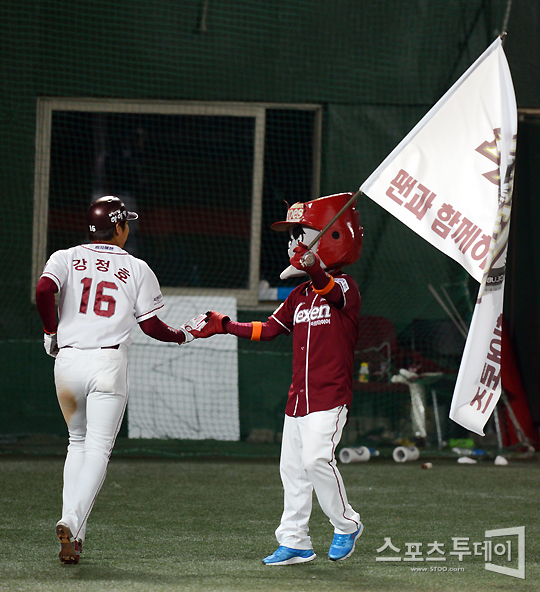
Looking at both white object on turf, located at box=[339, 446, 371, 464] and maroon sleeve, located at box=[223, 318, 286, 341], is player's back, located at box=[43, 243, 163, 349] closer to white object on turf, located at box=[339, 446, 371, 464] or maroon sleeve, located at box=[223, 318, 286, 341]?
maroon sleeve, located at box=[223, 318, 286, 341]

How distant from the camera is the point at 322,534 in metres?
4.47

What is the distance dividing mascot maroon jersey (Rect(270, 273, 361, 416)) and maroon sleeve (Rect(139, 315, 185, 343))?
0.53 m

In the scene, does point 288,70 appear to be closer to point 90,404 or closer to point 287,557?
point 90,404

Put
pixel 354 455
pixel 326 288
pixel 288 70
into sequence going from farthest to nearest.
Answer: pixel 288 70 < pixel 354 455 < pixel 326 288

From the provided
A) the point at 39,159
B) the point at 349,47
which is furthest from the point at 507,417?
the point at 39,159

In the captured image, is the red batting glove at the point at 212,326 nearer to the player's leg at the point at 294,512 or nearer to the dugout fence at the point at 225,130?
the player's leg at the point at 294,512

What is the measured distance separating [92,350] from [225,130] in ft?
18.2

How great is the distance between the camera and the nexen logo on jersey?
3.84 m

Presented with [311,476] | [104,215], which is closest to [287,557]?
[311,476]

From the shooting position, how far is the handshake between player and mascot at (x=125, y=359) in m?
3.66

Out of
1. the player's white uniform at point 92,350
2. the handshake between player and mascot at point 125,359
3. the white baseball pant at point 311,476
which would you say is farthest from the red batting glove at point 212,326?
Answer: the white baseball pant at point 311,476

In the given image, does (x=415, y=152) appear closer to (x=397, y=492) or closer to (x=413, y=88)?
(x=397, y=492)

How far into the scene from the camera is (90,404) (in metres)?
3.68

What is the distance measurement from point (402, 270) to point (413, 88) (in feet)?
5.87
